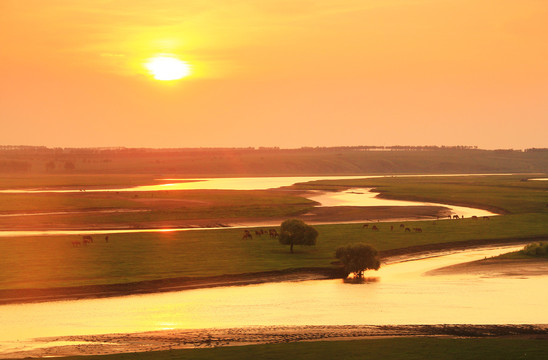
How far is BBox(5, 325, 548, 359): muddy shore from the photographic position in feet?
125

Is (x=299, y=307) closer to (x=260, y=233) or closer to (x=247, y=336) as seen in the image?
(x=247, y=336)

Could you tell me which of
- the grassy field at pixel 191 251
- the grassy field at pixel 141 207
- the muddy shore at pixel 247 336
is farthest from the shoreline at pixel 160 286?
the grassy field at pixel 141 207

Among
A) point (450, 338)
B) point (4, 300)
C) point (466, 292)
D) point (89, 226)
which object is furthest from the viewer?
point (89, 226)

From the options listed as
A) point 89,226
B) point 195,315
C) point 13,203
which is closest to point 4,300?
point 195,315

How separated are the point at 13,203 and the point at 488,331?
95.3m

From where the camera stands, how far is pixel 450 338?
39.2 m

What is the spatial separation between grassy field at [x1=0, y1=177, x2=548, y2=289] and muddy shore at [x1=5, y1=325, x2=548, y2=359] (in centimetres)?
1467

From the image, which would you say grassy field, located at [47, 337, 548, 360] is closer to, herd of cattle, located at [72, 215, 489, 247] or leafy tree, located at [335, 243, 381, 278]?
Result: leafy tree, located at [335, 243, 381, 278]

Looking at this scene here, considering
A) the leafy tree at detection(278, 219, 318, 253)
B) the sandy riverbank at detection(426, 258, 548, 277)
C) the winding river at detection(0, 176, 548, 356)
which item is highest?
the leafy tree at detection(278, 219, 318, 253)

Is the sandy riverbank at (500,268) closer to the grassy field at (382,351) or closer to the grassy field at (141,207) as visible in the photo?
the grassy field at (382,351)

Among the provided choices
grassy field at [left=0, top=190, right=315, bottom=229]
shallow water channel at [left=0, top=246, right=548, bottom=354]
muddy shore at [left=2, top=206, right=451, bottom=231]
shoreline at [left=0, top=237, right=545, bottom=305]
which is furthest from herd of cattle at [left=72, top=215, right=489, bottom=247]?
shallow water channel at [left=0, top=246, right=548, bottom=354]

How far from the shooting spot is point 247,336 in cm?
4041

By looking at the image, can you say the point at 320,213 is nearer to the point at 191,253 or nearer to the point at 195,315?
the point at 191,253

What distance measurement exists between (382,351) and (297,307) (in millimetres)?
12719
